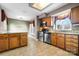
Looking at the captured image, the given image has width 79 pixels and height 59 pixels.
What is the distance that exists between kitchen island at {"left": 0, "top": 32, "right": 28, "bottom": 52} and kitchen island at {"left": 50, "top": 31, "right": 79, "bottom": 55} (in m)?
1.39

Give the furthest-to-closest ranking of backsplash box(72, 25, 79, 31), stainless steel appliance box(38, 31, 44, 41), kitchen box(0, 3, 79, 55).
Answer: stainless steel appliance box(38, 31, 44, 41) → backsplash box(72, 25, 79, 31) → kitchen box(0, 3, 79, 55)

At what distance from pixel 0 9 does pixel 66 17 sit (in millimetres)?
2551

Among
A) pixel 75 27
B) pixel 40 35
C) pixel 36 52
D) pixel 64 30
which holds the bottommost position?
pixel 36 52

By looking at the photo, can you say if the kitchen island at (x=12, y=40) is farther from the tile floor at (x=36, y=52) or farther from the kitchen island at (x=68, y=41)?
the kitchen island at (x=68, y=41)

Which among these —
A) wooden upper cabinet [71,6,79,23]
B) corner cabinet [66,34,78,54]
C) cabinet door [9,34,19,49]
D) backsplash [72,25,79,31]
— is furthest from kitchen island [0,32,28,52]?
wooden upper cabinet [71,6,79,23]

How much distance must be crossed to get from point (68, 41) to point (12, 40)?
2012 mm

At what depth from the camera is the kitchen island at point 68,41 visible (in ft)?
9.53

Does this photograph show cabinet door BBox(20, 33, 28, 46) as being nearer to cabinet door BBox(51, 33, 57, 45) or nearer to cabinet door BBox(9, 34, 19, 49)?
cabinet door BBox(9, 34, 19, 49)

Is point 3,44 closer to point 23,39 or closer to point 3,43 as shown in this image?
point 3,43

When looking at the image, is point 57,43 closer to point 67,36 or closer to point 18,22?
point 67,36

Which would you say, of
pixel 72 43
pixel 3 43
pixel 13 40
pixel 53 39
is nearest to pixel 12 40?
pixel 13 40

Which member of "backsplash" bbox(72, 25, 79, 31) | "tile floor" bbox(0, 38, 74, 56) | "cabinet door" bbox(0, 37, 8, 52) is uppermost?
"backsplash" bbox(72, 25, 79, 31)

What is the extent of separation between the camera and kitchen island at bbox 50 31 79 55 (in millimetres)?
2904

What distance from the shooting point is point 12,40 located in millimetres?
3559
